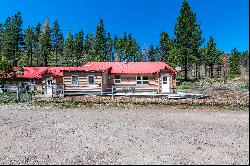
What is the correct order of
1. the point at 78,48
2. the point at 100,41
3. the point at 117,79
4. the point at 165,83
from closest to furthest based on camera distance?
the point at 165,83, the point at 117,79, the point at 100,41, the point at 78,48

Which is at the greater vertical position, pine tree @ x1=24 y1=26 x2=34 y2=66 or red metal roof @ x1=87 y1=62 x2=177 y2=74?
pine tree @ x1=24 y1=26 x2=34 y2=66

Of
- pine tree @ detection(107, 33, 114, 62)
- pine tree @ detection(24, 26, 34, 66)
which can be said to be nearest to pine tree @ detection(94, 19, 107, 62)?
pine tree @ detection(107, 33, 114, 62)

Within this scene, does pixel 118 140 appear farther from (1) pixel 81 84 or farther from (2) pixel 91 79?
(2) pixel 91 79

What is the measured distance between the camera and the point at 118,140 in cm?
1146

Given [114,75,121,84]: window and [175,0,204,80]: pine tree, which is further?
[175,0,204,80]: pine tree

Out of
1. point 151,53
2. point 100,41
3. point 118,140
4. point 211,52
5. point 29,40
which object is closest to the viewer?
point 118,140

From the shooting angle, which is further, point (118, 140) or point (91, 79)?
point (91, 79)

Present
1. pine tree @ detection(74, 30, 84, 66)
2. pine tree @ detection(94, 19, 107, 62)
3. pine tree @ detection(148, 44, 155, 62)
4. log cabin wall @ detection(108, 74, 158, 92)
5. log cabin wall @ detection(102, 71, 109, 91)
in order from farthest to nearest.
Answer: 1. pine tree @ detection(148, 44, 155, 62)
2. pine tree @ detection(74, 30, 84, 66)
3. pine tree @ detection(94, 19, 107, 62)
4. log cabin wall @ detection(108, 74, 158, 92)
5. log cabin wall @ detection(102, 71, 109, 91)

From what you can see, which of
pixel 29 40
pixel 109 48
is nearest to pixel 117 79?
pixel 29 40

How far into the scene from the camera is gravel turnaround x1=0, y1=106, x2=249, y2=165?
876cm

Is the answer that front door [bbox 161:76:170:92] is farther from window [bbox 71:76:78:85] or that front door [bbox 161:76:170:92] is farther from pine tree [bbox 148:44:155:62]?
A: pine tree [bbox 148:44:155:62]

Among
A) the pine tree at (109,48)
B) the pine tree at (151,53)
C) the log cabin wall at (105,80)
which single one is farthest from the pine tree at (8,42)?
the log cabin wall at (105,80)

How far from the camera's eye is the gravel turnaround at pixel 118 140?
8.76 m

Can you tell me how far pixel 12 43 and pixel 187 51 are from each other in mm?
48860
